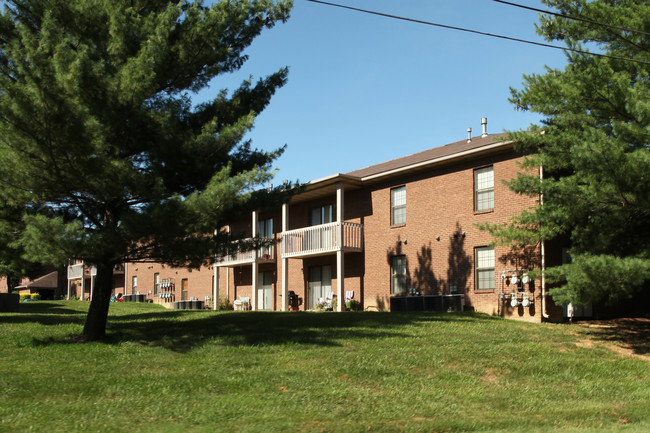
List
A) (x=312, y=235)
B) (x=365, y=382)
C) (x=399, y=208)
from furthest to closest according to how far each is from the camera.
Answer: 1. (x=312, y=235)
2. (x=399, y=208)
3. (x=365, y=382)

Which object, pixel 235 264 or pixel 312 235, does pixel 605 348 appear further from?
pixel 235 264

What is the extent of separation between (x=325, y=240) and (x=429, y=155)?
511 centimetres

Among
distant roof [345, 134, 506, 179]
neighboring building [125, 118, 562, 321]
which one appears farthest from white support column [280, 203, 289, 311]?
distant roof [345, 134, 506, 179]

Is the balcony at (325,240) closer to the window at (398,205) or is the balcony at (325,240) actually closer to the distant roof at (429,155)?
the window at (398,205)

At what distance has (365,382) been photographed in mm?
10234

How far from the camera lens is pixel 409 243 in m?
22.5

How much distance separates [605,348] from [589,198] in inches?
135

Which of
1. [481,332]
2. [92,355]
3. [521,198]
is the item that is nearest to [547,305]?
[521,198]

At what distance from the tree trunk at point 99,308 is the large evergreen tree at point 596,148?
9737 millimetres

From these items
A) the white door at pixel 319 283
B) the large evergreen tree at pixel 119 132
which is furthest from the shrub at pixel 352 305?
the large evergreen tree at pixel 119 132

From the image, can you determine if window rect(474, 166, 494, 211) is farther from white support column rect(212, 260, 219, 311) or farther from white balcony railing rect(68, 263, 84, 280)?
→ white balcony railing rect(68, 263, 84, 280)

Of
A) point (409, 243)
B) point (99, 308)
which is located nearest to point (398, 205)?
point (409, 243)

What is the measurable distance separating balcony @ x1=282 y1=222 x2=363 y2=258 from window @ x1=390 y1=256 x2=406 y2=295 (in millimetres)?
1660

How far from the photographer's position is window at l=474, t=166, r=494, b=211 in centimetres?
2000
